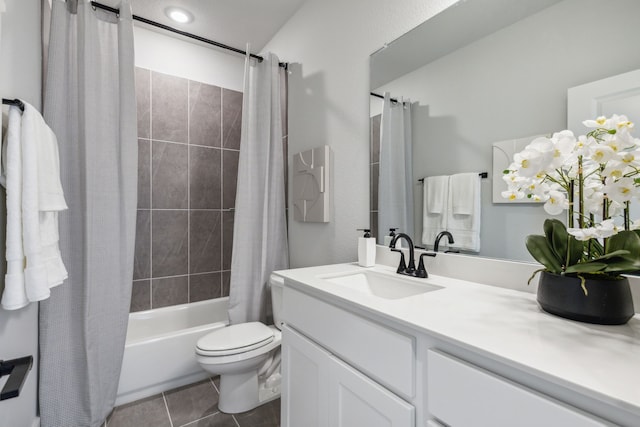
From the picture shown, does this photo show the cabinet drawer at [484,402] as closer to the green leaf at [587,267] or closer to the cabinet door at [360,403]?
the cabinet door at [360,403]

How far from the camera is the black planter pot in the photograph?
67cm

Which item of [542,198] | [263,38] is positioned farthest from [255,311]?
[263,38]

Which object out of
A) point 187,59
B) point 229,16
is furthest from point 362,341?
point 187,59

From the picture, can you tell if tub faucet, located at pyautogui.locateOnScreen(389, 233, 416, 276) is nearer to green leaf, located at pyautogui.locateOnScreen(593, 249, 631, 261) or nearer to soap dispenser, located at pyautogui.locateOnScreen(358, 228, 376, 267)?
soap dispenser, located at pyautogui.locateOnScreen(358, 228, 376, 267)

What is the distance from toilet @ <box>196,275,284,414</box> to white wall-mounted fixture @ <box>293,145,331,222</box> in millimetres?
519

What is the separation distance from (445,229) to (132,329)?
2396 millimetres

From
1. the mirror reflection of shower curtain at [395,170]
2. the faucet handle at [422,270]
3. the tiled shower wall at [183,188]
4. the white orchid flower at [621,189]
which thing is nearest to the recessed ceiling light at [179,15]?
the tiled shower wall at [183,188]

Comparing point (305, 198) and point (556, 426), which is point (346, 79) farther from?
point (556, 426)

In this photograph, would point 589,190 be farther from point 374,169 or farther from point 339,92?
point 339,92

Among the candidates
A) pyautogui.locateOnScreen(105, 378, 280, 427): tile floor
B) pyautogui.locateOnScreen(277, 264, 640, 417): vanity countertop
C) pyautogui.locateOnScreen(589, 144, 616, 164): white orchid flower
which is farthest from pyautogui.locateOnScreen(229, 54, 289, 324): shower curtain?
pyautogui.locateOnScreen(589, 144, 616, 164): white orchid flower

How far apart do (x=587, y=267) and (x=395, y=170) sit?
92 centimetres

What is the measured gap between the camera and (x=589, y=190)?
73 centimetres

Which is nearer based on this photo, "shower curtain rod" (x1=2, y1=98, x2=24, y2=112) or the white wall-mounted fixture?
"shower curtain rod" (x1=2, y1=98, x2=24, y2=112)

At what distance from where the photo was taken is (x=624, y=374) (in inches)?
18.9
